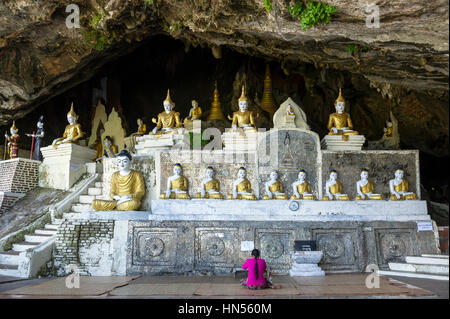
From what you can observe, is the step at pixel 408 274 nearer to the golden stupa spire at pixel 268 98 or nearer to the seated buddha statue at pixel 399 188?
the seated buddha statue at pixel 399 188

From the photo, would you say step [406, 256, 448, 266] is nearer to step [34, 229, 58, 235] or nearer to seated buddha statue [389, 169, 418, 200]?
seated buddha statue [389, 169, 418, 200]

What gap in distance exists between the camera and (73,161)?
35.1 feet

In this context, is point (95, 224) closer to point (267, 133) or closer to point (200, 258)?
point (200, 258)

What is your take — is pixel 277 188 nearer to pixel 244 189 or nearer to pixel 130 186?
pixel 244 189

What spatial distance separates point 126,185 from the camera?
844cm

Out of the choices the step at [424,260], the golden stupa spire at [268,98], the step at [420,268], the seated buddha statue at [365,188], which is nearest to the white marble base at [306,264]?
the step at [420,268]

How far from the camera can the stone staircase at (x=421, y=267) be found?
6.00 m

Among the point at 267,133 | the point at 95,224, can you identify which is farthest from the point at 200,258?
the point at 267,133

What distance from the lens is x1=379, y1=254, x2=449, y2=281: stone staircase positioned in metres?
6.00

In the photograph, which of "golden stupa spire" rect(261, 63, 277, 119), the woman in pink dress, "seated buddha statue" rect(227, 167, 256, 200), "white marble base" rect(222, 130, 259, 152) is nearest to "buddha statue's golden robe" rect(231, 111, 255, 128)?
"white marble base" rect(222, 130, 259, 152)

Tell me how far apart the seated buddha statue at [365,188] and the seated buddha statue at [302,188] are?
1.04m

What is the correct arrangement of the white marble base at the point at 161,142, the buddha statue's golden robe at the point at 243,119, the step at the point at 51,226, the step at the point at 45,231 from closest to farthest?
1. the step at the point at 45,231
2. the step at the point at 51,226
3. the buddha statue's golden robe at the point at 243,119
4. the white marble base at the point at 161,142

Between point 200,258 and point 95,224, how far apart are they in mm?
2250
